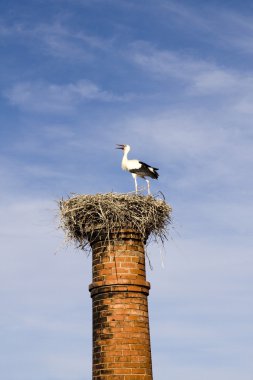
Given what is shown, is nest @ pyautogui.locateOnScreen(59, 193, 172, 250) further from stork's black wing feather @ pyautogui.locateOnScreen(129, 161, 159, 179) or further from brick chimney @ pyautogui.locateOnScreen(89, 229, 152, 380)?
stork's black wing feather @ pyautogui.locateOnScreen(129, 161, 159, 179)

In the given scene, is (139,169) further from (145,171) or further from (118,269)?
(118,269)

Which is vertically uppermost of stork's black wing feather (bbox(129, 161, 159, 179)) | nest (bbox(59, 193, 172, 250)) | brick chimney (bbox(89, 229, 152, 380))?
stork's black wing feather (bbox(129, 161, 159, 179))

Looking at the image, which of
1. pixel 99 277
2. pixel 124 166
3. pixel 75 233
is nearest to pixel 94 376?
pixel 99 277

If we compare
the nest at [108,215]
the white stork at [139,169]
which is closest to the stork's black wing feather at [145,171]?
the white stork at [139,169]

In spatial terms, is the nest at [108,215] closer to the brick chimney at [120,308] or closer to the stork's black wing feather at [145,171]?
the brick chimney at [120,308]

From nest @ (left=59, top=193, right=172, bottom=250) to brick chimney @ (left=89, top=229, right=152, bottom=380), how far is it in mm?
145

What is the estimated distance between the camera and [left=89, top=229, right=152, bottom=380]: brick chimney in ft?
34.7

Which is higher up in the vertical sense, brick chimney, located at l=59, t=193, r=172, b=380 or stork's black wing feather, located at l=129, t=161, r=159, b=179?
stork's black wing feather, located at l=129, t=161, r=159, b=179

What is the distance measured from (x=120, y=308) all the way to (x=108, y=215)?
1.75 m

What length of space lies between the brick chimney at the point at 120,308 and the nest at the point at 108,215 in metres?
0.14

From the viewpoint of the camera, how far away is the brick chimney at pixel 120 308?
34.7 ft

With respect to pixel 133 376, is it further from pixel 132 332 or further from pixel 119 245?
pixel 119 245

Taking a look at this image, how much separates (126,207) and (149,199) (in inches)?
21.4

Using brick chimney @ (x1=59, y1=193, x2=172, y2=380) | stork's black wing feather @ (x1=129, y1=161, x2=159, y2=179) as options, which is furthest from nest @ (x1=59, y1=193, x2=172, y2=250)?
stork's black wing feather @ (x1=129, y1=161, x2=159, y2=179)
